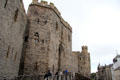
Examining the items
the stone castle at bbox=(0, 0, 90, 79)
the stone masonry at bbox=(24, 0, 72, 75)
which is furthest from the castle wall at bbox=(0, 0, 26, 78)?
the stone masonry at bbox=(24, 0, 72, 75)

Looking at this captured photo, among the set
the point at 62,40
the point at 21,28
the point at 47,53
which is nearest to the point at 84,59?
the point at 62,40

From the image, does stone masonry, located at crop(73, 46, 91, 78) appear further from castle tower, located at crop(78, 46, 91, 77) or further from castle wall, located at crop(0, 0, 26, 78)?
castle wall, located at crop(0, 0, 26, 78)

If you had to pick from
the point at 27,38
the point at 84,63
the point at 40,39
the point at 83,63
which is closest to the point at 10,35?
the point at 27,38

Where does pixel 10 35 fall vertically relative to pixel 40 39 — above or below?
below

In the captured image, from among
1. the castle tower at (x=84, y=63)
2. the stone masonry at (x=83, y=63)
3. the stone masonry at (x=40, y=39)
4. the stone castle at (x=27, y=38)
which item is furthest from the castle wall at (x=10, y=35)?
the castle tower at (x=84, y=63)

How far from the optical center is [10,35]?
390 inches

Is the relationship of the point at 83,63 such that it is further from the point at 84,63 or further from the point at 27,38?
the point at 27,38

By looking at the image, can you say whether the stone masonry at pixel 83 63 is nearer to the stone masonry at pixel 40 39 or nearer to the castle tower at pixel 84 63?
the castle tower at pixel 84 63

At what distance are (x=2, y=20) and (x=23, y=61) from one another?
5.32 metres

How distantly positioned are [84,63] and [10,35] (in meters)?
29.6

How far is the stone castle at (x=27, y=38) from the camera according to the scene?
9297 millimetres

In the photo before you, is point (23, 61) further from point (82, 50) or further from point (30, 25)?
point (82, 50)

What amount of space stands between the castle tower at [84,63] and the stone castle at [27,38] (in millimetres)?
19824

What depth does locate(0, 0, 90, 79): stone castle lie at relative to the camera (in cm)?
930
